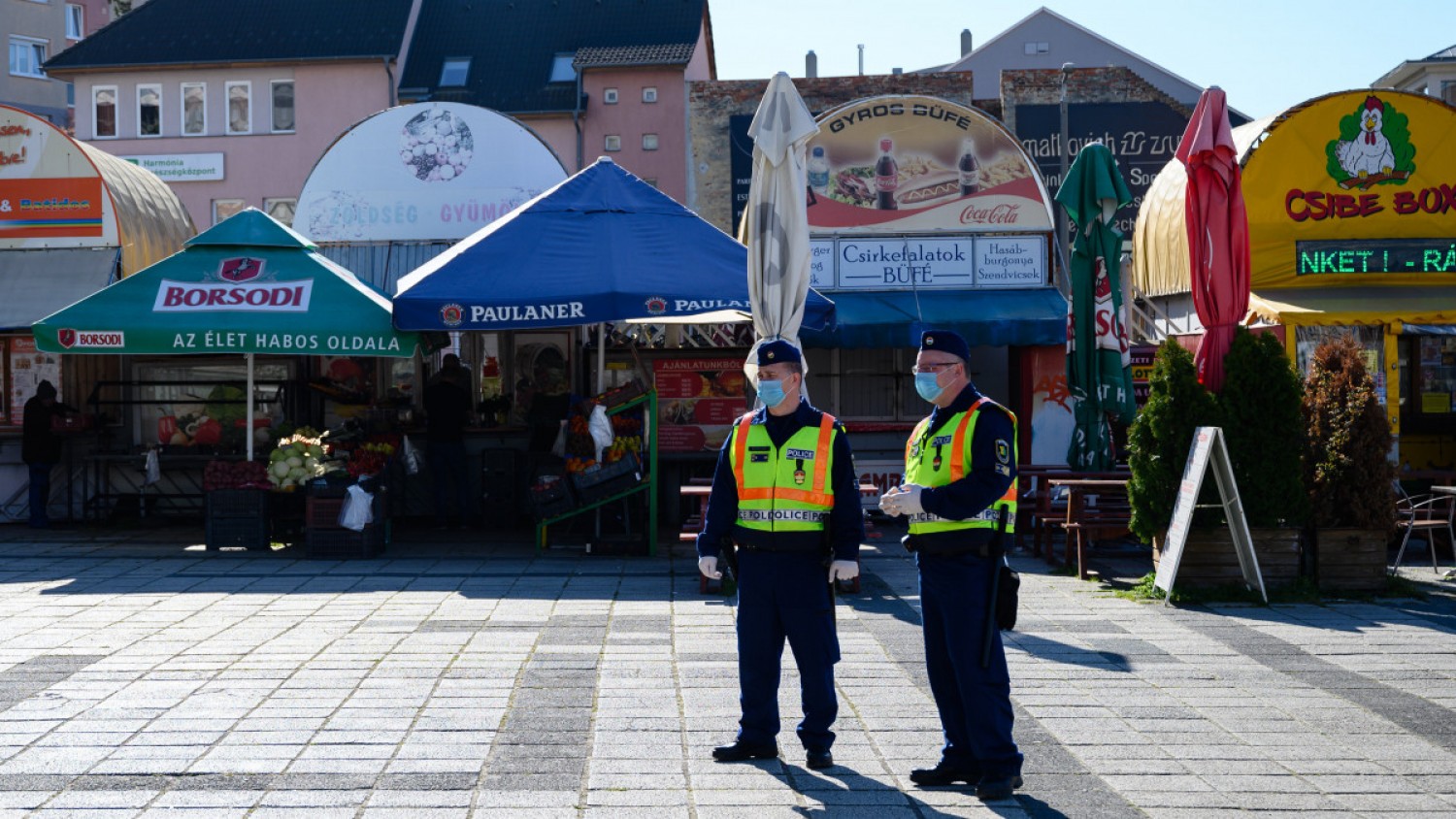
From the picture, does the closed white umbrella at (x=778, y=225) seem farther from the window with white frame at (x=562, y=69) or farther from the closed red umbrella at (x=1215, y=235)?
the window with white frame at (x=562, y=69)

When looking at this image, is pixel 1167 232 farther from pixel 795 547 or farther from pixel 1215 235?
pixel 795 547

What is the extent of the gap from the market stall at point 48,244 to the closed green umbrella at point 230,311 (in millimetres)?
3162

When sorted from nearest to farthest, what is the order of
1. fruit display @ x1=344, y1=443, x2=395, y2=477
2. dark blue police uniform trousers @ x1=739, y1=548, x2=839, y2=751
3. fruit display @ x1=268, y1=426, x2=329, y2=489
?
dark blue police uniform trousers @ x1=739, y1=548, x2=839, y2=751, fruit display @ x1=344, y1=443, x2=395, y2=477, fruit display @ x1=268, y1=426, x2=329, y2=489

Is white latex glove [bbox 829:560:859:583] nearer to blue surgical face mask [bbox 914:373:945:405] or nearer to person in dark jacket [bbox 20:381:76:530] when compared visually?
blue surgical face mask [bbox 914:373:945:405]

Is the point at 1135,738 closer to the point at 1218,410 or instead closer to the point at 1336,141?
the point at 1218,410

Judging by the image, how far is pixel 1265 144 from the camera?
15047 millimetres

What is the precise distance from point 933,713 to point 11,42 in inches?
2168

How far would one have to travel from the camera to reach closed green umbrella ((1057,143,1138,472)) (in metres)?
13.6

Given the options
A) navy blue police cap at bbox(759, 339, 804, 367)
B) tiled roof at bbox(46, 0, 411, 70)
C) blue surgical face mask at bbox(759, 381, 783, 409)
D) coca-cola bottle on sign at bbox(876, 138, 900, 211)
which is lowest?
blue surgical face mask at bbox(759, 381, 783, 409)

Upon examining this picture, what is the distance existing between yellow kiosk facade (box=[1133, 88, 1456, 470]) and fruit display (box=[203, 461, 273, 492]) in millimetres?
9925

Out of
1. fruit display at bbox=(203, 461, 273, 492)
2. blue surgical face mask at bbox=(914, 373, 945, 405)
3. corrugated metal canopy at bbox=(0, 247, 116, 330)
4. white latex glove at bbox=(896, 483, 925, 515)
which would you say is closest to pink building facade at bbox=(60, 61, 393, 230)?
corrugated metal canopy at bbox=(0, 247, 116, 330)

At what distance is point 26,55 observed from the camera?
5362 cm

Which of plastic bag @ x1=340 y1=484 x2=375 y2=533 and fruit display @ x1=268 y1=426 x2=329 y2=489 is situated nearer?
plastic bag @ x1=340 y1=484 x2=375 y2=533

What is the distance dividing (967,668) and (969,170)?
1257 centimetres
